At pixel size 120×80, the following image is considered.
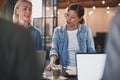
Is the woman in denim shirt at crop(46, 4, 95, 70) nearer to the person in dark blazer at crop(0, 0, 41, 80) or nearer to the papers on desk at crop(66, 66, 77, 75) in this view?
the papers on desk at crop(66, 66, 77, 75)

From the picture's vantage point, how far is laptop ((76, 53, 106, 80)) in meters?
2.16

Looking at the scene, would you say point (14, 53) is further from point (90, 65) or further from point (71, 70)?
point (71, 70)

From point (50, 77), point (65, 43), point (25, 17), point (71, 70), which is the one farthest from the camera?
point (65, 43)

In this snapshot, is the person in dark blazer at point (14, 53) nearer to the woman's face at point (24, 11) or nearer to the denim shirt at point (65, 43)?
the woman's face at point (24, 11)

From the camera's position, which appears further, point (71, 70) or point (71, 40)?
point (71, 40)

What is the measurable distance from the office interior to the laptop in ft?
0.66

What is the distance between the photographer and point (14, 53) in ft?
2.41

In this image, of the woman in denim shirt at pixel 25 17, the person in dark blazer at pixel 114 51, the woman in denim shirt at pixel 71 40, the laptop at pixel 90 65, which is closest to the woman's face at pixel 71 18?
the woman in denim shirt at pixel 71 40

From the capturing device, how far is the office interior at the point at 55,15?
25.8 feet

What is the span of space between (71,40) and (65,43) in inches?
2.9

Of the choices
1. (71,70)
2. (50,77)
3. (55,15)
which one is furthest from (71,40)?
(55,15)

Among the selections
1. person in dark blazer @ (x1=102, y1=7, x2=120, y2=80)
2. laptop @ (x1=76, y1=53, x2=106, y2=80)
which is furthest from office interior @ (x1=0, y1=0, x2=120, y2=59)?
person in dark blazer @ (x1=102, y1=7, x2=120, y2=80)

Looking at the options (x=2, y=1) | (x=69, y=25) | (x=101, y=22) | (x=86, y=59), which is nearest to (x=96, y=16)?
(x=101, y=22)

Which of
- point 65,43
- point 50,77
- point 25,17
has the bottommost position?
point 50,77
